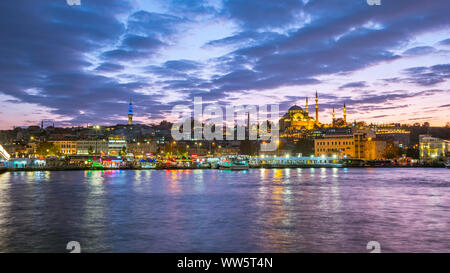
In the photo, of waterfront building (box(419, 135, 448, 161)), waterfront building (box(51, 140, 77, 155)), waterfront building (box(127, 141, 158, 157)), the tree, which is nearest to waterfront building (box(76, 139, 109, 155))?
waterfront building (box(51, 140, 77, 155))

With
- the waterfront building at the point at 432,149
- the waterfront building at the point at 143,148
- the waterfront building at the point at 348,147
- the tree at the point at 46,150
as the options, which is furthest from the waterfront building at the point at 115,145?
the waterfront building at the point at 432,149

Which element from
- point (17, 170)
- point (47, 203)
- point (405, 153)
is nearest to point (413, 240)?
point (47, 203)

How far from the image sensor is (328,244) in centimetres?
1141

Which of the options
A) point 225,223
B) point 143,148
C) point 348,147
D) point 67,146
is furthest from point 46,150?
point 225,223

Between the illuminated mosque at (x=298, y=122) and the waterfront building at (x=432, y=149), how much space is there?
139 feet

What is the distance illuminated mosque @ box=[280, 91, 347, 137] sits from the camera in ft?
488

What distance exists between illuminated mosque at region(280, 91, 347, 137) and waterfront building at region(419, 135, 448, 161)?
42453 mm

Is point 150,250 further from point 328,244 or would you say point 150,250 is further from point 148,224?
point 328,244

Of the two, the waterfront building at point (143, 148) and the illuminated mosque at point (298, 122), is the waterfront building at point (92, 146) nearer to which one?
the waterfront building at point (143, 148)

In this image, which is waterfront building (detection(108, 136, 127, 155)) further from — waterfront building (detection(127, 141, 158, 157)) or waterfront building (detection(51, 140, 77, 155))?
waterfront building (detection(51, 140, 77, 155))

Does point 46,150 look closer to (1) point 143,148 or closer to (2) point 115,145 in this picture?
(2) point 115,145

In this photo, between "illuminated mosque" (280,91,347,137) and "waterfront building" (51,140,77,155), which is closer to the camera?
"waterfront building" (51,140,77,155)
